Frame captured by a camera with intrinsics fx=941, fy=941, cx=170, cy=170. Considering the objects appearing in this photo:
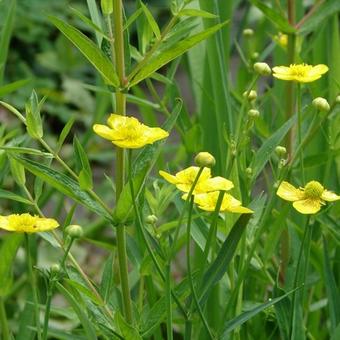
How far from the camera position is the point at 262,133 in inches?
43.9

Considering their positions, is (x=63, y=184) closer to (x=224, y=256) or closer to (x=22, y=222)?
(x=22, y=222)

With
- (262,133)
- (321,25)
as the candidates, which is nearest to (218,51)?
(262,133)

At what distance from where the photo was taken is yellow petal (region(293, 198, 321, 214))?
752mm

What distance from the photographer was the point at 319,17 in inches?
46.0

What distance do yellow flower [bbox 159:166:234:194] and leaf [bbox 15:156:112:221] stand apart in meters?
0.08

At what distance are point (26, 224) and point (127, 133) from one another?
0.39 ft

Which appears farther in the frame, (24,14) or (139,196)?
(24,14)

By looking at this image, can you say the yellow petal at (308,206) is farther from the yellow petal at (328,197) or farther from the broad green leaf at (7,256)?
the broad green leaf at (7,256)

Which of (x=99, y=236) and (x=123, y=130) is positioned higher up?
(x=123, y=130)

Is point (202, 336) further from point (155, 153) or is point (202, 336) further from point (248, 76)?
point (248, 76)

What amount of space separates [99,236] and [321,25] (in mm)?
750

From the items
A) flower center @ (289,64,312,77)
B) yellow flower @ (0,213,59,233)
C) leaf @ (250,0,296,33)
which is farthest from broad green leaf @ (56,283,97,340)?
leaf @ (250,0,296,33)

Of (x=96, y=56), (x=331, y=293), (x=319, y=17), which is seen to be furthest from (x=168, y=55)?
(x=319, y=17)

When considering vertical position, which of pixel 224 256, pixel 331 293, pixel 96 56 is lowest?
pixel 331 293
